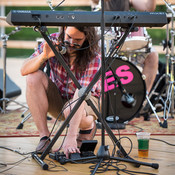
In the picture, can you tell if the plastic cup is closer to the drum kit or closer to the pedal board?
the pedal board

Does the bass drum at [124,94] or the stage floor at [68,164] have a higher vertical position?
the bass drum at [124,94]

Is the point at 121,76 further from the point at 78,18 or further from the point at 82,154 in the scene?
the point at 78,18

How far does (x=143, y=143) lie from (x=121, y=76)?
3.35 feet

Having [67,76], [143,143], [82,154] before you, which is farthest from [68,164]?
[67,76]

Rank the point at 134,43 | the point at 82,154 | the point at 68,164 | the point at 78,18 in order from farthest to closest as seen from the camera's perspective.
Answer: the point at 134,43, the point at 82,154, the point at 68,164, the point at 78,18

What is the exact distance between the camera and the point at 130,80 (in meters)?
2.94

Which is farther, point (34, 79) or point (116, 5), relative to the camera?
point (116, 5)

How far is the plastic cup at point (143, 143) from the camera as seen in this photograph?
6.32 ft

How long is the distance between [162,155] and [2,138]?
1063mm

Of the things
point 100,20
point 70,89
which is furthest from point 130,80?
point 100,20

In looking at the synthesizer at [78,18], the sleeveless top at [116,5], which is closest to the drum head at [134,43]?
the sleeveless top at [116,5]

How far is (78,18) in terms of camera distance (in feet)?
5.14

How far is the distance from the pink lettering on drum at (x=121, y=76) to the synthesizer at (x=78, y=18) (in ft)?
3.85

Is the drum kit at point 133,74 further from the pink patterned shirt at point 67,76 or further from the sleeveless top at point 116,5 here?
the pink patterned shirt at point 67,76
